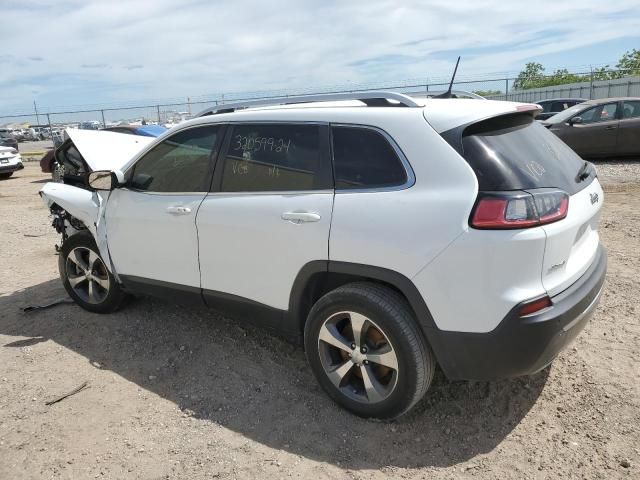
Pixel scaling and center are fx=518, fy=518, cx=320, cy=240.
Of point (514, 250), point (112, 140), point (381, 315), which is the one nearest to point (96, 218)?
point (112, 140)

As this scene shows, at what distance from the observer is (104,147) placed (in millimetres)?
4953

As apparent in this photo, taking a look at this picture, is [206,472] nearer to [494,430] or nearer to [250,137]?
[494,430]

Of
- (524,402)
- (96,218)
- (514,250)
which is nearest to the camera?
(514,250)

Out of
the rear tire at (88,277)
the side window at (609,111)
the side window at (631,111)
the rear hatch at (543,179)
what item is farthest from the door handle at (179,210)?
the side window at (631,111)

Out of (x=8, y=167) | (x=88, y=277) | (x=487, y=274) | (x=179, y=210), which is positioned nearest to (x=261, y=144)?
(x=179, y=210)

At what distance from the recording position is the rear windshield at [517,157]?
8.16 feet

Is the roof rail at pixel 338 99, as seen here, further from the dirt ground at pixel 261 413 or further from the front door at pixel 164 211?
the dirt ground at pixel 261 413

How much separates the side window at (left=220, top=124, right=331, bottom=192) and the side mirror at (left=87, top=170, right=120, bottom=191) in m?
1.09

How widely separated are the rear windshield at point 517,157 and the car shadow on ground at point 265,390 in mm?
1349

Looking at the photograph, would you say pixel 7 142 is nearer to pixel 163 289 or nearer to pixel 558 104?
pixel 163 289

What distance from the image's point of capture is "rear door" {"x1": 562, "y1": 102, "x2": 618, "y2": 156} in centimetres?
1147

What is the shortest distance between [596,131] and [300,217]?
1089 centimetres

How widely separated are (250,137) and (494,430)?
2290mm

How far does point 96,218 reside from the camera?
14.0 feet
